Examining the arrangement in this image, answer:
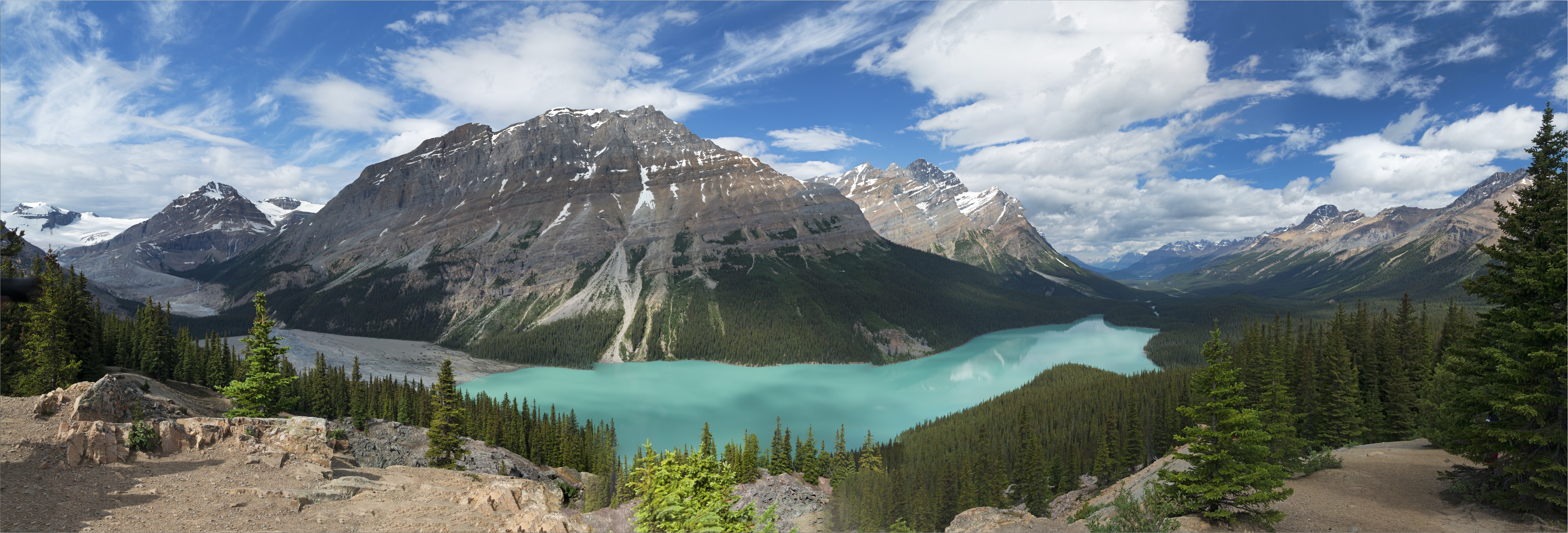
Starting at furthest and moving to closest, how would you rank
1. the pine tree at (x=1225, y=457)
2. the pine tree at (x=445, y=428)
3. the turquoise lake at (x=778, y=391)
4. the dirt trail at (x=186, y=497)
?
the turquoise lake at (x=778, y=391), the pine tree at (x=445, y=428), the pine tree at (x=1225, y=457), the dirt trail at (x=186, y=497)

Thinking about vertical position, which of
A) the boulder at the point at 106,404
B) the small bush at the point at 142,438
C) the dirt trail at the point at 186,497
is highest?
the boulder at the point at 106,404

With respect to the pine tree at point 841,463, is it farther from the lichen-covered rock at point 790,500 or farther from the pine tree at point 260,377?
the pine tree at point 260,377

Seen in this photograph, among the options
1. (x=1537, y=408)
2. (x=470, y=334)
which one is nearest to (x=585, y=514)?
(x=1537, y=408)

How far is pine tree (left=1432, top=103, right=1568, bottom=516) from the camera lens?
1711 cm

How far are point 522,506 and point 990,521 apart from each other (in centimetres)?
2321

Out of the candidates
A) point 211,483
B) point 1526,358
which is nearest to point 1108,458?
point 1526,358

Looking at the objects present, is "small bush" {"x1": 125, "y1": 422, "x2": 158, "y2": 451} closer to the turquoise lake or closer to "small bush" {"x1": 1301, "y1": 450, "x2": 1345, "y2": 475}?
"small bush" {"x1": 1301, "y1": 450, "x2": 1345, "y2": 475}

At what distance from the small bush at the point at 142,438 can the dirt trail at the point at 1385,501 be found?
3695 cm

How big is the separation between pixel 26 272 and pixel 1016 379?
6272 inches

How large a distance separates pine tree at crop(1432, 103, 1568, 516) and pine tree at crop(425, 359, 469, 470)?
159 feet

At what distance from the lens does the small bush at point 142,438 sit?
17.8 m

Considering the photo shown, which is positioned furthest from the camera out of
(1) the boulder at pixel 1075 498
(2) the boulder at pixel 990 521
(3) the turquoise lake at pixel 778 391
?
(3) the turquoise lake at pixel 778 391

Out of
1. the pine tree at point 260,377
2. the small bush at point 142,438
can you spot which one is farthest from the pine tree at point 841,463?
the small bush at point 142,438

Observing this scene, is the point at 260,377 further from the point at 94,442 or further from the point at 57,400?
the point at 94,442
